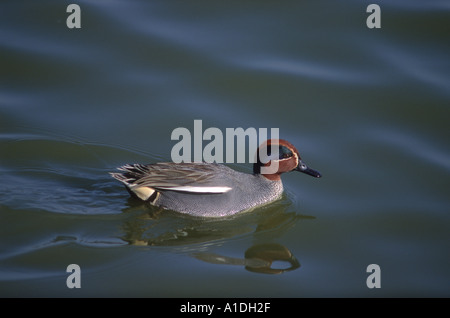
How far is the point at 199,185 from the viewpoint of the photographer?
7.90 m

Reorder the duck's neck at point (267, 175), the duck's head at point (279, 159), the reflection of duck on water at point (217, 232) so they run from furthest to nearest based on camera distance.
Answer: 1. the duck's neck at point (267, 175)
2. the duck's head at point (279, 159)
3. the reflection of duck on water at point (217, 232)

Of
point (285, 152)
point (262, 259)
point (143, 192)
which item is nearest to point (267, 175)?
point (285, 152)

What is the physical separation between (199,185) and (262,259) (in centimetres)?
138

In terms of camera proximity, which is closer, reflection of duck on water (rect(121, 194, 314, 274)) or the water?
the water

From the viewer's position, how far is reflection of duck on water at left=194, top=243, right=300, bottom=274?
6.98 meters

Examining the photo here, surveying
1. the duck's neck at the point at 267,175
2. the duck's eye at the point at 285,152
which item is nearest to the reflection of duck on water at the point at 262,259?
the duck's neck at the point at 267,175

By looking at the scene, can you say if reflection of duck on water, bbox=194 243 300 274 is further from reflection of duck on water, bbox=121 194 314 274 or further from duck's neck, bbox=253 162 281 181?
duck's neck, bbox=253 162 281 181

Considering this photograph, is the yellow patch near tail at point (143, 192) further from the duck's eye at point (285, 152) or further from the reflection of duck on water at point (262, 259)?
the duck's eye at point (285, 152)

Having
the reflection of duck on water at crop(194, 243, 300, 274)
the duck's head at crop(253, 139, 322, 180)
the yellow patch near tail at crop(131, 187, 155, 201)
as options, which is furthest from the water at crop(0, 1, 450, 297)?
the duck's head at crop(253, 139, 322, 180)

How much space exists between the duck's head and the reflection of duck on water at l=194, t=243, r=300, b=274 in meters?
1.31

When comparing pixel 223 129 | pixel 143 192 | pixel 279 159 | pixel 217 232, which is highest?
pixel 223 129

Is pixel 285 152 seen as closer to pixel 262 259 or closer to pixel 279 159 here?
pixel 279 159

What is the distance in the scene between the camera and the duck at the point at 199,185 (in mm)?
7879

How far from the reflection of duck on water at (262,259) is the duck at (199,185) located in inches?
35.4
